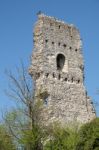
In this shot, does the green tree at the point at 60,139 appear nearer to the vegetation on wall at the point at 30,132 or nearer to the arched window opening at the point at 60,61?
the vegetation on wall at the point at 30,132

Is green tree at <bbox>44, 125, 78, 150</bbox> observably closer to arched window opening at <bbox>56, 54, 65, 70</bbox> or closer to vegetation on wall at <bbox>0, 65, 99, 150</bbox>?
vegetation on wall at <bbox>0, 65, 99, 150</bbox>

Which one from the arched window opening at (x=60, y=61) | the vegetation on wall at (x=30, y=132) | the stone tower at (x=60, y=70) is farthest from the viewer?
the arched window opening at (x=60, y=61)

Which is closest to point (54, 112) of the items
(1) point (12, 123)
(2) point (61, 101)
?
(2) point (61, 101)

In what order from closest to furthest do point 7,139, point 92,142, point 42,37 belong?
point 7,139 < point 92,142 < point 42,37

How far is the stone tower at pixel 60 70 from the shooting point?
2639 centimetres

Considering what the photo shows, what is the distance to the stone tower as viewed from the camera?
2639 centimetres

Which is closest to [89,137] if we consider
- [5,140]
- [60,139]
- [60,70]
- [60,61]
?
[60,139]

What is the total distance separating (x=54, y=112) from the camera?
25.8 m

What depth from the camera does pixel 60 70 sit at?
28.0 metres

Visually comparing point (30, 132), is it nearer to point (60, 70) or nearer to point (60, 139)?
point (60, 139)

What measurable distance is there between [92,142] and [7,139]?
15.7 ft

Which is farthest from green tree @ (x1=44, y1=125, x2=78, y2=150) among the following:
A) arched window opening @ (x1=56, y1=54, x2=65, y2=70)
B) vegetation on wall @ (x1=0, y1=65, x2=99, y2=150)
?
arched window opening @ (x1=56, y1=54, x2=65, y2=70)

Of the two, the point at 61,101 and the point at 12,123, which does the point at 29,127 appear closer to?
the point at 12,123

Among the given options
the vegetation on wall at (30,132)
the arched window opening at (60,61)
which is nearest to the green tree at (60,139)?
the vegetation on wall at (30,132)
